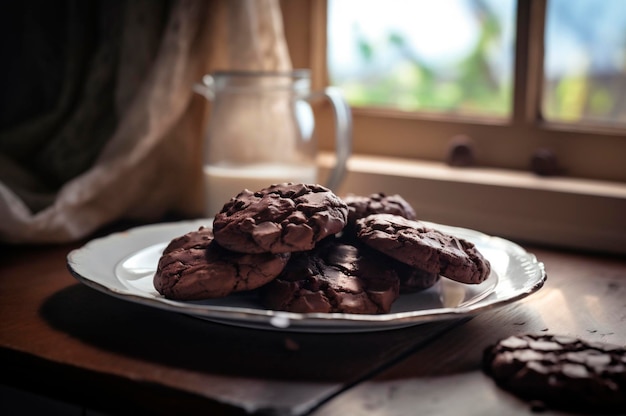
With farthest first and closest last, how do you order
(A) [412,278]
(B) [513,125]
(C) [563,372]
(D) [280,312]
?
(B) [513,125]
(A) [412,278]
(D) [280,312]
(C) [563,372]

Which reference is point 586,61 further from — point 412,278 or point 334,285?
point 334,285

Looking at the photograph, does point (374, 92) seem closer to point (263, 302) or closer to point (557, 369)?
point (263, 302)

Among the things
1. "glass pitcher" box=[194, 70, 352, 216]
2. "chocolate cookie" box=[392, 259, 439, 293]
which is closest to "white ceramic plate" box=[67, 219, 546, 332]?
"chocolate cookie" box=[392, 259, 439, 293]

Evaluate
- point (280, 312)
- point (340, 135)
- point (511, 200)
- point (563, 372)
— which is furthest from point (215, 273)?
point (511, 200)

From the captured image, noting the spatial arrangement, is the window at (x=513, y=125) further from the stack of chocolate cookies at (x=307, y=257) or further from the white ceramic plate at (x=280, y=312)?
the stack of chocolate cookies at (x=307, y=257)

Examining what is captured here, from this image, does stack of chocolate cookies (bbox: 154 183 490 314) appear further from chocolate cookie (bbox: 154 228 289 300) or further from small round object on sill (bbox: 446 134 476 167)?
small round object on sill (bbox: 446 134 476 167)

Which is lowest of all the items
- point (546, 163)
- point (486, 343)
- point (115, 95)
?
point (486, 343)

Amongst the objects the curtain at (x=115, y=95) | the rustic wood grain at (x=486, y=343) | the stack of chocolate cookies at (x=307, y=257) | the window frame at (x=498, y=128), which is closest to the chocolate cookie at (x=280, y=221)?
the stack of chocolate cookies at (x=307, y=257)
